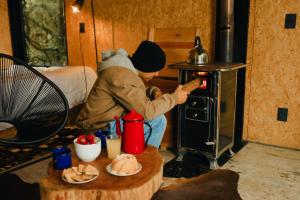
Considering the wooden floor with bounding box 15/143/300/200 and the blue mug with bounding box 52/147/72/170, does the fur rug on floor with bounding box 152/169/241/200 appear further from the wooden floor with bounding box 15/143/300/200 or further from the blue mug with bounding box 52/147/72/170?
the wooden floor with bounding box 15/143/300/200

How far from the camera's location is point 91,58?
14.2 ft

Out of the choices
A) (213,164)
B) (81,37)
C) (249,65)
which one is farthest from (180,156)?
(81,37)

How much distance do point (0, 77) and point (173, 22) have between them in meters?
2.13

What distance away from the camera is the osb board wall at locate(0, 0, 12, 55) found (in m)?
4.48

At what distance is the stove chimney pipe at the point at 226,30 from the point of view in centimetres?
292

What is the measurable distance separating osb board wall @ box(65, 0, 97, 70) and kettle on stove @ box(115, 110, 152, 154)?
9.11ft

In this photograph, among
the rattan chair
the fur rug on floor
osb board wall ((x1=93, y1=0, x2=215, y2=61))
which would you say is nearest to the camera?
the fur rug on floor

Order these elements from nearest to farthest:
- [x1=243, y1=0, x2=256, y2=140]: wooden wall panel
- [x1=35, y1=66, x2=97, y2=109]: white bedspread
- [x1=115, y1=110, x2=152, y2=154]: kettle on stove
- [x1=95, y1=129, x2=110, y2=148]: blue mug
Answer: [x1=115, y1=110, x2=152, y2=154]: kettle on stove → [x1=95, y1=129, x2=110, y2=148]: blue mug → [x1=243, y1=0, x2=256, y2=140]: wooden wall panel → [x1=35, y1=66, x2=97, y2=109]: white bedspread

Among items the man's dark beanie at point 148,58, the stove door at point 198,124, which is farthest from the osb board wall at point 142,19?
the man's dark beanie at point 148,58

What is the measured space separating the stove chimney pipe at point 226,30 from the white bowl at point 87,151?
1.80 m

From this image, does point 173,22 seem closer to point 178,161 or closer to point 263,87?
point 263,87

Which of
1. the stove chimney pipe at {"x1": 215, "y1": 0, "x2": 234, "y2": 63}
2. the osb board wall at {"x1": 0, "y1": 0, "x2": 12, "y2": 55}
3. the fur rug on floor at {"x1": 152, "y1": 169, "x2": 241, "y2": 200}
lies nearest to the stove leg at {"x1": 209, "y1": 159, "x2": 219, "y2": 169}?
the stove chimney pipe at {"x1": 215, "y1": 0, "x2": 234, "y2": 63}

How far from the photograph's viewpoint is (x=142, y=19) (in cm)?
371

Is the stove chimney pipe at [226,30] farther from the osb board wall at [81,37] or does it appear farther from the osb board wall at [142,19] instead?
the osb board wall at [81,37]
